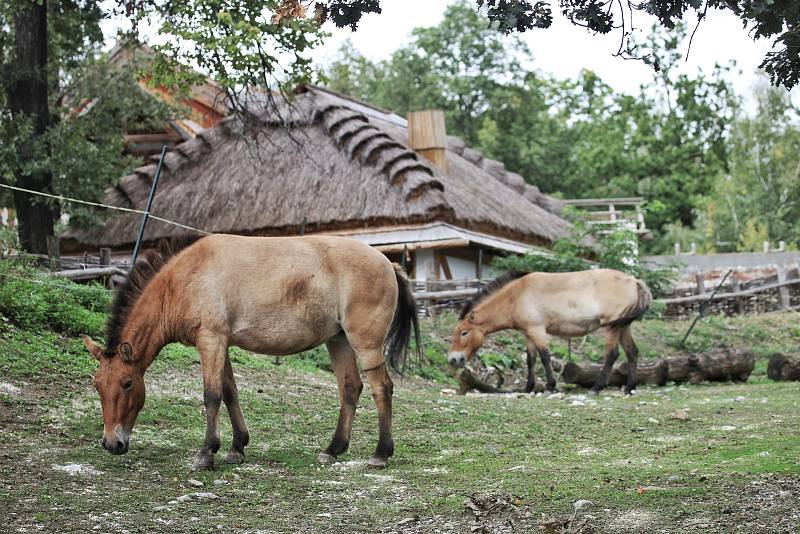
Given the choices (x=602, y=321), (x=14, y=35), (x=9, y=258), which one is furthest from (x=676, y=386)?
(x=14, y=35)

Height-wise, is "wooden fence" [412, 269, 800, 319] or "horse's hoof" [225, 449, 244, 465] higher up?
"wooden fence" [412, 269, 800, 319]

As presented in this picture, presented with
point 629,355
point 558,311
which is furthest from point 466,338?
point 629,355

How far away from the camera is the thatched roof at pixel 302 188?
19578 mm

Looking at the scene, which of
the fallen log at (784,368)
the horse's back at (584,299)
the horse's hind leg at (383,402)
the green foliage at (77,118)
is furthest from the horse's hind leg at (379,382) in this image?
the green foliage at (77,118)

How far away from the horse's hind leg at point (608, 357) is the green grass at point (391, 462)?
47.2 inches

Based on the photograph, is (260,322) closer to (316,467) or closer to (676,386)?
(316,467)

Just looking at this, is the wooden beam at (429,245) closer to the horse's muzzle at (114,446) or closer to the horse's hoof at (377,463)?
the horse's hoof at (377,463)

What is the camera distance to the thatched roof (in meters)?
19.6

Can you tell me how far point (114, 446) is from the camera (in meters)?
6.46

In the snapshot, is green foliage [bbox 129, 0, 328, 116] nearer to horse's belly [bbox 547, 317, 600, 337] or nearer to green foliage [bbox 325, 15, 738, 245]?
horse's belly [bbox 547, 317, 600, 337]

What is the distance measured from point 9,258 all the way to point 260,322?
655 cm

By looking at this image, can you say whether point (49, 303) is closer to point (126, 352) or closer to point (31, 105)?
point (126, 352)

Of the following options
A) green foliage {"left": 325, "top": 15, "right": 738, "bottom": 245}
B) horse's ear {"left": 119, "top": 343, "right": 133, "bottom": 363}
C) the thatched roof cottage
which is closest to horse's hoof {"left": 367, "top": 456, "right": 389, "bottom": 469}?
horse's ear {"left": 119, "top": 343, "right": 133, "bottom": 363}

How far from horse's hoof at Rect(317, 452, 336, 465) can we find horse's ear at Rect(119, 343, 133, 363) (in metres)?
1.54
